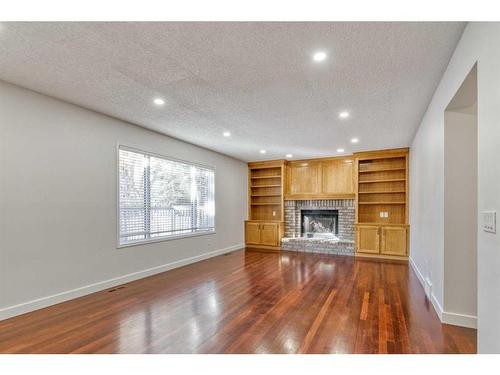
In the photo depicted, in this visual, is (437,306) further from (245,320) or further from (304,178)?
(304,178)

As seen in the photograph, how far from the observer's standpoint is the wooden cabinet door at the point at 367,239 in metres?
6.31

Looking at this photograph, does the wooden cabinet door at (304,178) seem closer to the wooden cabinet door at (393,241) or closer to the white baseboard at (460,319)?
the wooden cabinet door at (393,241)

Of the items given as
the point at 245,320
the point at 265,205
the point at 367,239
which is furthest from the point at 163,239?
the point at 367,239

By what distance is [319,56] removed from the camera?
Result: 2367mm

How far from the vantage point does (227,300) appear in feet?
11.4

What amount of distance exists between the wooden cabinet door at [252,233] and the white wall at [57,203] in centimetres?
367

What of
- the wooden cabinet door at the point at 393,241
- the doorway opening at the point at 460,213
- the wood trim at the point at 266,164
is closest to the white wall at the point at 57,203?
the wood trim at the point at 266,164

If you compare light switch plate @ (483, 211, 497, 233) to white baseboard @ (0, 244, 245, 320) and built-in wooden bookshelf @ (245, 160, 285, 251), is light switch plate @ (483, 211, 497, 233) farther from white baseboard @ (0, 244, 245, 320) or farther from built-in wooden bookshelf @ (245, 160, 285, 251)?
built-in wooden bookshelf @ (245, 160, 285, 251)

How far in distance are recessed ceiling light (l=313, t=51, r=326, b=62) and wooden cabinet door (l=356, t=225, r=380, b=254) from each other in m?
5.02

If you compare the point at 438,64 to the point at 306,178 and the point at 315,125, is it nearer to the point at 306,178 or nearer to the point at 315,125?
the point at 315,125

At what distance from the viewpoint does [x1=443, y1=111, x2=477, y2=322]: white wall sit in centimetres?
261

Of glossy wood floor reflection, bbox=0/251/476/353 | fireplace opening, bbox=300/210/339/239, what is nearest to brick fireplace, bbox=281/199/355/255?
fireplace opening, bbox=300/210/339/239
